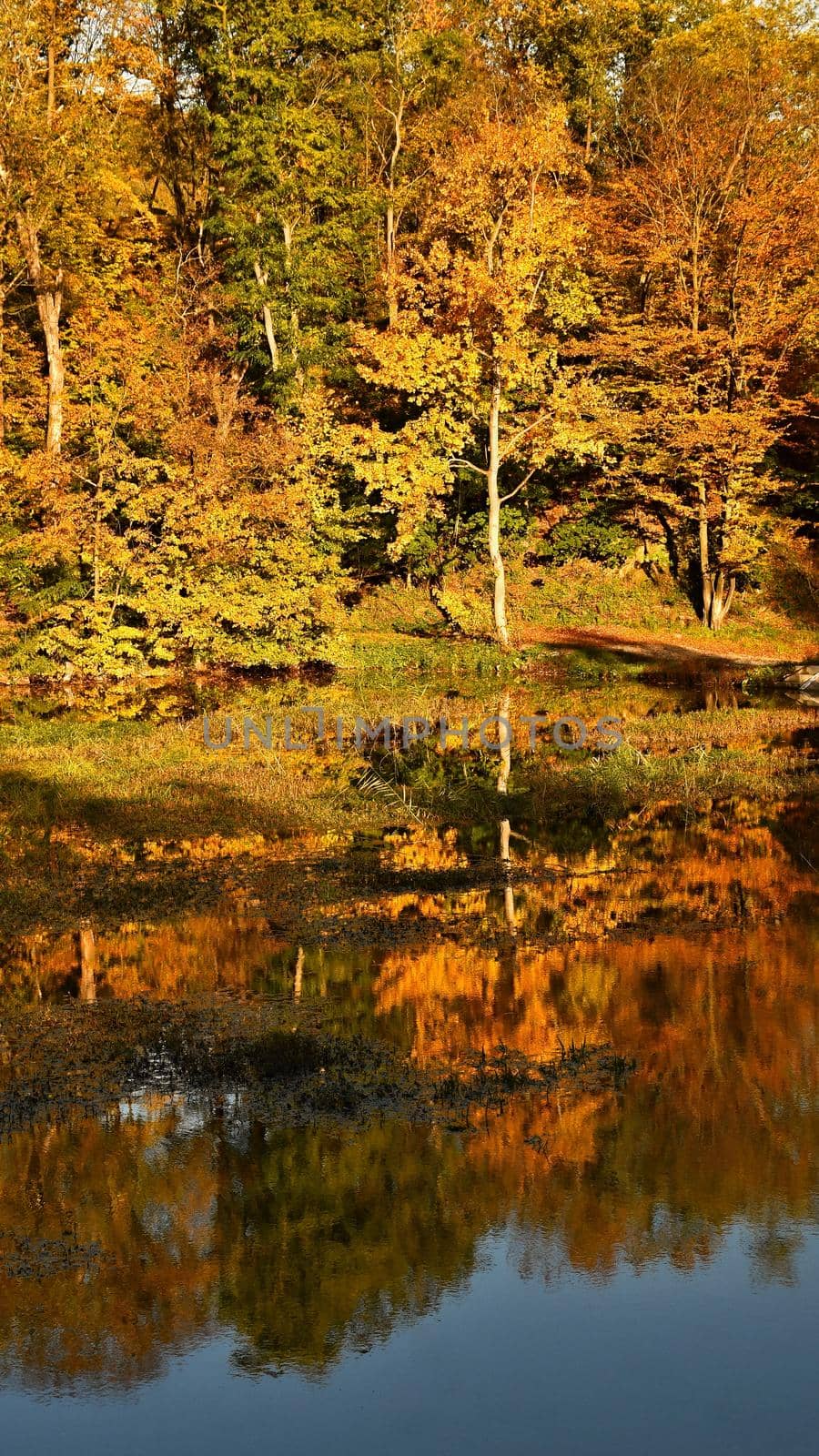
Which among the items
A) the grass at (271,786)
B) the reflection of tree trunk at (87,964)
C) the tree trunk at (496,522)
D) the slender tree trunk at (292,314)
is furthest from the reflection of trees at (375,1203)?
the slender tree trunk at (292,314)

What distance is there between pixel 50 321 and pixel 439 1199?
116 feet

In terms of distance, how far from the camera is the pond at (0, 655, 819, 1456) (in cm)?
738

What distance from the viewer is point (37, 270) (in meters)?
39.2

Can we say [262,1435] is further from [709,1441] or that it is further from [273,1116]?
[273,1116]

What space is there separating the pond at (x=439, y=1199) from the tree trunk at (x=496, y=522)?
2437 cm

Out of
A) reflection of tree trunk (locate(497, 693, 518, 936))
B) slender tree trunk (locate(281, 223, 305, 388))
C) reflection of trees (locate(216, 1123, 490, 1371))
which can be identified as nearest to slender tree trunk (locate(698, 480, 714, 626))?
reflection of tree trunk (locate(497, 693, 518, 936))

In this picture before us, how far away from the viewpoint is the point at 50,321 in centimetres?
3984

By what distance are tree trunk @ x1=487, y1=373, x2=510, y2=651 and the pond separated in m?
24.4

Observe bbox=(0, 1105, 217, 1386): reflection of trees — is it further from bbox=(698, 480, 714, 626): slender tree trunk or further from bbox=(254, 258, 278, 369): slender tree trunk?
bbox=(698, 480, 714, 626): slender tree trunk

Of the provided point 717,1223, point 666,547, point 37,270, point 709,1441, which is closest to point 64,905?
point 717,1223

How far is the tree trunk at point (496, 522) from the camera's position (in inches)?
1578

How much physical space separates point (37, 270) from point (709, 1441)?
37.9 metres

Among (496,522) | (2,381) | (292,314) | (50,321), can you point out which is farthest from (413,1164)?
(2,381)

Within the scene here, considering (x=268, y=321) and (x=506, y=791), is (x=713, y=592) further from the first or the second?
(x=506, y=791)
